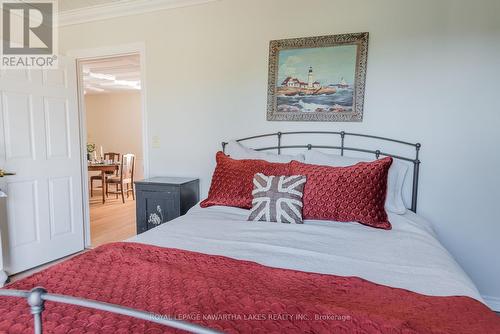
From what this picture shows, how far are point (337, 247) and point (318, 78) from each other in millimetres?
1451

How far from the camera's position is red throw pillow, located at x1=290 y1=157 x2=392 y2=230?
1.81m

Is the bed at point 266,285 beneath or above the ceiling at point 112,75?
beneath

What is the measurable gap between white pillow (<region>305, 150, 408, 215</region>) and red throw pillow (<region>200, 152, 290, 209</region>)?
0.86ft

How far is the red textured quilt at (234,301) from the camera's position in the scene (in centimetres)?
79

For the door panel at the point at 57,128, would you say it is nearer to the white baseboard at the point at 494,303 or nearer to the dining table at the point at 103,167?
the dining table at the point at 103,167

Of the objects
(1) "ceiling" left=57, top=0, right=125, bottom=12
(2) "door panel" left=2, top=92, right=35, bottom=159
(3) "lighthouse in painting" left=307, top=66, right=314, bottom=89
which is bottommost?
(2) "door panel" left=2, top=92, right=35, bottom=159

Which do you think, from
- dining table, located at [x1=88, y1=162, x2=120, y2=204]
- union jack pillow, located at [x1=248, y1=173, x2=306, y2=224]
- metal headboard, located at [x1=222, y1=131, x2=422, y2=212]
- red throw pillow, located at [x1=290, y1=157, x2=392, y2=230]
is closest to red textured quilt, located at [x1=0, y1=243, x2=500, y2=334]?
union jack pillow, located at [x1=248, y1=173, x2=306, y2=224]

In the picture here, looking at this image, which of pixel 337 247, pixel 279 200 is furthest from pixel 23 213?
pixel 337 247

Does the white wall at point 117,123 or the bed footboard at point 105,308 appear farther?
the white wall at point 117,123

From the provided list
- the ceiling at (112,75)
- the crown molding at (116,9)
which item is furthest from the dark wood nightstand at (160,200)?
the ceiling at (112,75)

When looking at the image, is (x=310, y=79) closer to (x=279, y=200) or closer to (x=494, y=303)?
(x=279, y=200)

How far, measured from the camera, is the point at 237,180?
2193mm

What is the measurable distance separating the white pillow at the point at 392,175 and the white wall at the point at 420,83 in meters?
0.23

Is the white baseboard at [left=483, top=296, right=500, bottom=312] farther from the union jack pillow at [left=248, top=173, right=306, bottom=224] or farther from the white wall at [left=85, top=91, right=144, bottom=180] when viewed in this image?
the white wall at [left=85, top=91, right=144, bottom=180]
